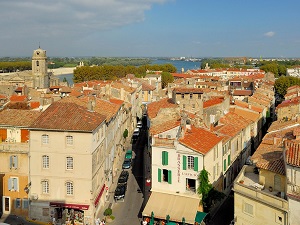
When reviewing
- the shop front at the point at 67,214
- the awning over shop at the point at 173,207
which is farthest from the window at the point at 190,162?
the shop front at the point at 67,214

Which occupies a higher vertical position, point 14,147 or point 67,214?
point 14,147

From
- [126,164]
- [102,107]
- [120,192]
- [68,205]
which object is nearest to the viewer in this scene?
[68,205]

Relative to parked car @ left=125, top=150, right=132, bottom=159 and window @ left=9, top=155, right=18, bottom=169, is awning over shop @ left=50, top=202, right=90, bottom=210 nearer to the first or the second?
window @ left=9, top=155, right=18, bottom=169

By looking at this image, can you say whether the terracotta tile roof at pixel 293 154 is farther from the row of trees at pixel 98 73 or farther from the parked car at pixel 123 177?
the row of trees at pixel 98 73

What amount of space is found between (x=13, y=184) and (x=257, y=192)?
2025 centimetres

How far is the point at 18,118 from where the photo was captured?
112ft

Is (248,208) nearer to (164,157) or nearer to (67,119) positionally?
(164,157)

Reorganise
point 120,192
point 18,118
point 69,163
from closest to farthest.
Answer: point 69,163, point 18,118, point 120,192

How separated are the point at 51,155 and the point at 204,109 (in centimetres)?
2117

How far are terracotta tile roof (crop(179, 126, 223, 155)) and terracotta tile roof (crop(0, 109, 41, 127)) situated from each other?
45.0 ft

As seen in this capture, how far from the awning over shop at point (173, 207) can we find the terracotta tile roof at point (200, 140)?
413cm

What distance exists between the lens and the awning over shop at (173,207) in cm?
2919

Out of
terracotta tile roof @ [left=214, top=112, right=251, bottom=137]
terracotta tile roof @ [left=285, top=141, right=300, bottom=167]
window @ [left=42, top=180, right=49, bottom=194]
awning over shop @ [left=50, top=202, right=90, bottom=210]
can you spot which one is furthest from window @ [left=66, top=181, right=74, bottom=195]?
terracotta tile roof @ [left=285, top=141, right=300, bottom=167]

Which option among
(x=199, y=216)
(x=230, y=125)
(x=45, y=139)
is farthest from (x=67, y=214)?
(x=230, y=125)
